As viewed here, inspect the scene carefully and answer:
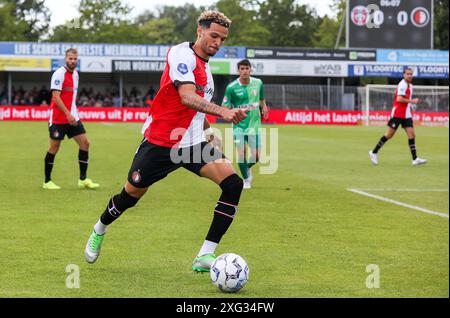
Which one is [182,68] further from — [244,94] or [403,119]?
[403,119]

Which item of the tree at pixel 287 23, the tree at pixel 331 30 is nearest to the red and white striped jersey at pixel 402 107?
the tree at pixel 331 30

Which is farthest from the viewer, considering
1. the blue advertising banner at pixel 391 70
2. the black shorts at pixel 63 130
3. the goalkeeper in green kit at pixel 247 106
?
the blue advertising banner at pixel 391 70

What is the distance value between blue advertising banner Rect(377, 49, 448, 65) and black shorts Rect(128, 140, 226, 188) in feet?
164

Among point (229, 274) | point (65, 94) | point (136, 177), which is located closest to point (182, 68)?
point (136, 177)

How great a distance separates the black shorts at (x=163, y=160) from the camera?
7328mm

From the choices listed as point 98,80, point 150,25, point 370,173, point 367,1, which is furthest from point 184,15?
point 370,173

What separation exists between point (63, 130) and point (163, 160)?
6644 millimetres

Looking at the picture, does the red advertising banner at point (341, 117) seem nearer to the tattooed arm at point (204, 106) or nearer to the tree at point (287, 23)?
the tattooed arm at point (204, 106)

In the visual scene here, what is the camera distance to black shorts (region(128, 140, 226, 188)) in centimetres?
733

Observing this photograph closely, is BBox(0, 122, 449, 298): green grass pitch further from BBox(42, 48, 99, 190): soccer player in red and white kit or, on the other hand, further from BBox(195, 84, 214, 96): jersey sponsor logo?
BBox(195, 84, 214, 96): jersey sponsor logo

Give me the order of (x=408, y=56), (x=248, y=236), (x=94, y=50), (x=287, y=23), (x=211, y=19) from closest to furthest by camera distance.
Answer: (x=211, y=19)
(x=248, y=236)
(x=94, y=50)
(x=408, y=56)
(x=287, y=23)

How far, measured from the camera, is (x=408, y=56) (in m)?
55.8

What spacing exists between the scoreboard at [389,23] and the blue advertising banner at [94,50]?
9.19m

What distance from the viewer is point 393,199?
13.1m
